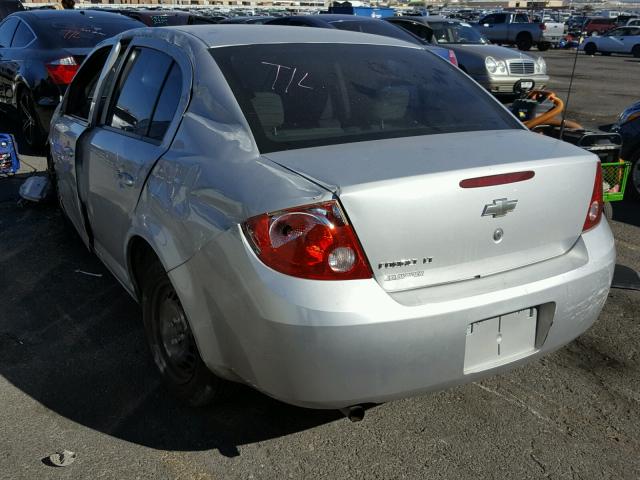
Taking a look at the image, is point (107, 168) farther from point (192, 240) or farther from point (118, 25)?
point (118, 25)

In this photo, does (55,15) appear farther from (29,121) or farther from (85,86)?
(85,86)

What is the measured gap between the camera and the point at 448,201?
7.44 ft

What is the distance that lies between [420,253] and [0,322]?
2.74 metres

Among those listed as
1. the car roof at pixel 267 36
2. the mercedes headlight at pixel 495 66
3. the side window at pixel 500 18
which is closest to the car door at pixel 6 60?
the car roof at pixel 267 36

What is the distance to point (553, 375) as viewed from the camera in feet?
10.6

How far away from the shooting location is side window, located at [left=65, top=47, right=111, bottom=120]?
4.18m

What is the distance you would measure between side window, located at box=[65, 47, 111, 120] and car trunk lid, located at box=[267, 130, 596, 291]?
226 centimetres

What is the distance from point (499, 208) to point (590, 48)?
32416mm

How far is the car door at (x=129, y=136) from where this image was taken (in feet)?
9.76

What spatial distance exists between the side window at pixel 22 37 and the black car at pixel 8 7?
9.48 m

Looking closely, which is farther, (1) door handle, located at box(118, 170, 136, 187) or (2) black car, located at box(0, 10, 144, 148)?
(2) black car, located at box(0, 10, 144, 148)

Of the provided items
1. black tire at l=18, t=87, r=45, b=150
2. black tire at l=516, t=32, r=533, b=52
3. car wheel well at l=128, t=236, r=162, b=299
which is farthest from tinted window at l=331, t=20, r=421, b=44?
black tire at l=516, t=32, r=533, b=52

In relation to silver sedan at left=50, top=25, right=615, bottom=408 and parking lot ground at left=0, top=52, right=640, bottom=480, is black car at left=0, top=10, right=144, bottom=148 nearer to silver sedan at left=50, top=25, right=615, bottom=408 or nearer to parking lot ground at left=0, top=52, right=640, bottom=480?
parking lot ground at left=0, top=52, right=640, bottom=480

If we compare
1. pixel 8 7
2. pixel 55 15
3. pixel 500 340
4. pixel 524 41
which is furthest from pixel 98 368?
pixel 524 41
